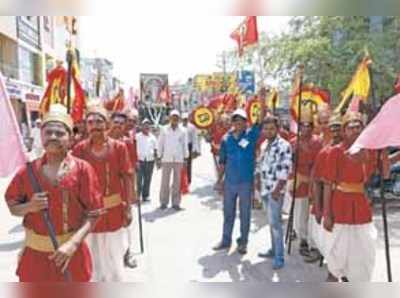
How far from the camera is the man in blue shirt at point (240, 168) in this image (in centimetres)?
577

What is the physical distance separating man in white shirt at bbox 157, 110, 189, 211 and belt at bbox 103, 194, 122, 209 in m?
4.15

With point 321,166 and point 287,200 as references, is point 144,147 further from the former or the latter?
point 321,166

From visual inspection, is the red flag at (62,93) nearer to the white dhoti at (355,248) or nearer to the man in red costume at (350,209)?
the man in red costume at (350,209)

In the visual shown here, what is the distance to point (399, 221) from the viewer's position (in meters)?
7.59

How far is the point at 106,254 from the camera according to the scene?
4320 millimetres

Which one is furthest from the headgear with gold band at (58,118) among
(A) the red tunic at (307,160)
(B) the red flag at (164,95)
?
(B) the red flag at (164,95)

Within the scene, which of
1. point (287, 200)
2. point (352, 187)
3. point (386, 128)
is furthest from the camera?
point (287, 200)

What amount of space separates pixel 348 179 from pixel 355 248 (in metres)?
0.50

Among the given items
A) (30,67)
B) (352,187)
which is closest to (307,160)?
(352,187)

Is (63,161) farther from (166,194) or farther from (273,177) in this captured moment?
(166,194)

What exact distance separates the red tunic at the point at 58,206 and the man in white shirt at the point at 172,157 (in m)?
5.61

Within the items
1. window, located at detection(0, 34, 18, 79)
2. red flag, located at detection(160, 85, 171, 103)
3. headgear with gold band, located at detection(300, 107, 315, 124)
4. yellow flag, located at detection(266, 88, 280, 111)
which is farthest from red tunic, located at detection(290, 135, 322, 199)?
window, located at detection(0, 34, 18, 79)

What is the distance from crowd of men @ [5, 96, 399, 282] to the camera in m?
2.81

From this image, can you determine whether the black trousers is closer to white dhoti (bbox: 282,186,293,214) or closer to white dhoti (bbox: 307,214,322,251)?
white dhoti (bbox: 282,186,293,214)
